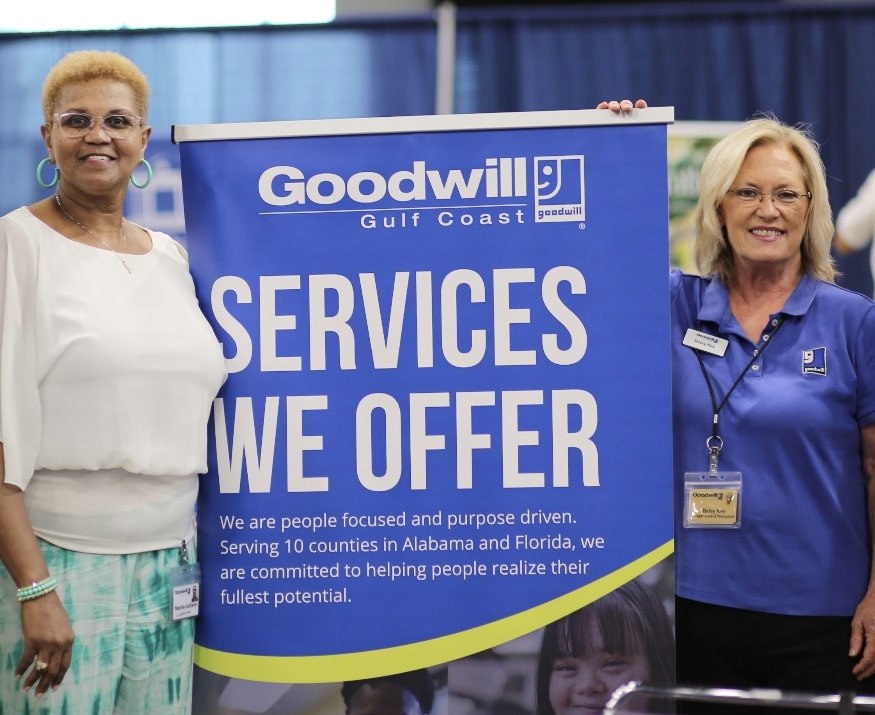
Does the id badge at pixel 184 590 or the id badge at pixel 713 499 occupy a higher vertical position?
the id badge at pixel 713 499

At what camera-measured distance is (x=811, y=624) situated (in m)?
1.85

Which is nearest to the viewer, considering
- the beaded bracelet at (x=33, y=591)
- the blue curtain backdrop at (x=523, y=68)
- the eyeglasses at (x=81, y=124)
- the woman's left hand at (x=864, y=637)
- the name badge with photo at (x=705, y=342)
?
the beaded bracelet at (x=33, y=591)

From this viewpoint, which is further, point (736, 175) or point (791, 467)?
point (736, 175)

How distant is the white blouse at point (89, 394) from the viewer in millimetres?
1595

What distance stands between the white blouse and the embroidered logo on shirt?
116 cm

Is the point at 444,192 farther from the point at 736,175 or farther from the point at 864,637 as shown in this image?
the point at 864,637

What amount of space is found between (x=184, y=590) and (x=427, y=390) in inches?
22.8

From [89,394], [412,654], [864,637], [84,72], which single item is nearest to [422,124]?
[84,72]

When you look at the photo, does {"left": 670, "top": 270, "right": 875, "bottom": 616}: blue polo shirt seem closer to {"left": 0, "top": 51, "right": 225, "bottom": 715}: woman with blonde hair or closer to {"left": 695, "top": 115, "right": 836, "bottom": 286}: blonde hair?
{"left": 695, "top": 115, "right": 836, "bottom": 286}: blonde hair

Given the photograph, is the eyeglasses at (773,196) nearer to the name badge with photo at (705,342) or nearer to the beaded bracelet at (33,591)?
the name badge with photo at (705,342)

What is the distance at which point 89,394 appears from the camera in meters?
1.62

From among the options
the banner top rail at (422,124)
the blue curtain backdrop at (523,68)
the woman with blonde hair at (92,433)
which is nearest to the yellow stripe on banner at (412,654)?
the woman with blonde hair at (92,433)

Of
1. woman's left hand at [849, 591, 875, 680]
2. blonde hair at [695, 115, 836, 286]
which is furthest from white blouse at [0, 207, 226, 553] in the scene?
woman's left hand at [849, 591, 875, 680]

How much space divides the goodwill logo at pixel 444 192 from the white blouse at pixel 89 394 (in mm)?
363
